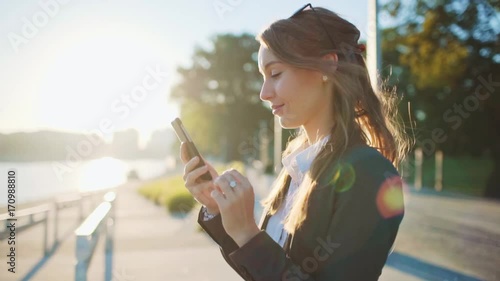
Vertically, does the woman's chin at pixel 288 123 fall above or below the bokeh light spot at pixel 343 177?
above

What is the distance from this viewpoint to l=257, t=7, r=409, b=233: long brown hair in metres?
1.49

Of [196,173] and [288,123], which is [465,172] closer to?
[288,123]

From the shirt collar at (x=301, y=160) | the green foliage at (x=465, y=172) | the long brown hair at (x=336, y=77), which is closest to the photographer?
the long brown hair at (x=336, y=77)

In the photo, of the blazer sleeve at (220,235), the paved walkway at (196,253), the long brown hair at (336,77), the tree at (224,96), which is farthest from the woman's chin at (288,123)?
the tree at (224,96)

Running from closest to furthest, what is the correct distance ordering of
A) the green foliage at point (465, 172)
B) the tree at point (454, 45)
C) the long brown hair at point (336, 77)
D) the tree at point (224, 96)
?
1. the long brown hair at point (336, 77)
2. the tree at point (454, 45)
3. the green foliage at point (465, 172)
4. the tree at point (224, 96)

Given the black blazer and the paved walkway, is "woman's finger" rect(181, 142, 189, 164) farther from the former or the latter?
the paved walkway

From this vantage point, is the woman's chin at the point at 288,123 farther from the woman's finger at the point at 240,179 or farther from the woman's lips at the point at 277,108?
the woman's finger at the point at 240,179

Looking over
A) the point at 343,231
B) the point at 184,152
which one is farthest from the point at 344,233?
the point at 184,152

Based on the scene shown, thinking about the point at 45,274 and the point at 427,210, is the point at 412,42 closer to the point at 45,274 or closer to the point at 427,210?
the point at 427,210

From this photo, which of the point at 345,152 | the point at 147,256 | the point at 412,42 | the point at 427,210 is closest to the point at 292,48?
the point at 345,152

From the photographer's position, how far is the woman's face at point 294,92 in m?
1.57

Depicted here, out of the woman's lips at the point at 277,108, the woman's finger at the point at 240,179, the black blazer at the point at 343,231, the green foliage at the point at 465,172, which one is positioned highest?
the woman's lips at the point at 277,108

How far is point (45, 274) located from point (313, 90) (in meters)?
5.65

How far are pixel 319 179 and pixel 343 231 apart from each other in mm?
206
